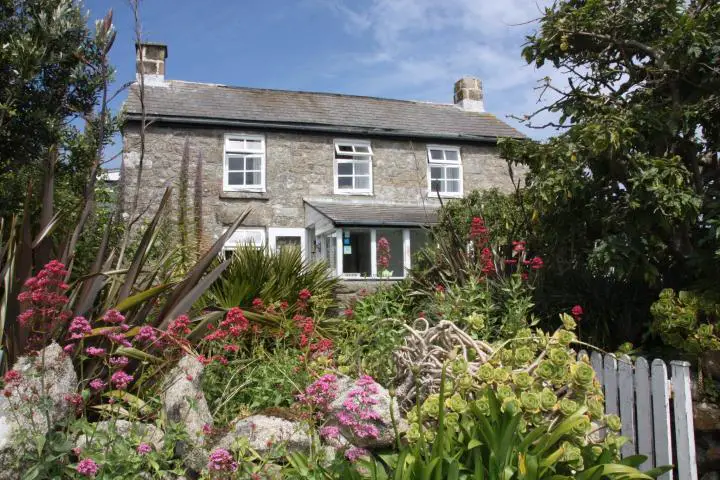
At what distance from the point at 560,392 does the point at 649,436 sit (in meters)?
0.80

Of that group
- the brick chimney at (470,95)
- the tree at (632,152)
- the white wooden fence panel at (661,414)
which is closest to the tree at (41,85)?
the tree at (632,152)

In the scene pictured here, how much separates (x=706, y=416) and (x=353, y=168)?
43.0 ft

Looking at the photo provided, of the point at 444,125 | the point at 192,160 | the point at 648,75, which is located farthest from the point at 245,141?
the point at 648,75

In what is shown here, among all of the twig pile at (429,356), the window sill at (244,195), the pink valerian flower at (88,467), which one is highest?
the window sill at (244,195)

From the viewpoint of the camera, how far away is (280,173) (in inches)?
604

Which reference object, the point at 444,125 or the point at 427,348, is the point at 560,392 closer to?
the point at 427,348

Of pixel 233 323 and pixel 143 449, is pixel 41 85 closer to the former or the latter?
pixel 233 323

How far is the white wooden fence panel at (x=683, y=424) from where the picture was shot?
3.23 metres

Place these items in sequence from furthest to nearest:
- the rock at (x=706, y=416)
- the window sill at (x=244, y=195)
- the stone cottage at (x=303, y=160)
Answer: the window sill at (x=244, y=195) → the stone cottage at (x=303, y=160) → the rock at (x=706, y=416)

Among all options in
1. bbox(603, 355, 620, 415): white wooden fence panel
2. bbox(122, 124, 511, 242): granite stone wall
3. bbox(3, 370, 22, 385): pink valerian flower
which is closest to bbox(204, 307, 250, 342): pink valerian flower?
bbox(3, 370, 22, 385): pink valerian flower

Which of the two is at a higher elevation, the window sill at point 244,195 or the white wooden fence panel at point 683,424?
the window sill at point 244,195

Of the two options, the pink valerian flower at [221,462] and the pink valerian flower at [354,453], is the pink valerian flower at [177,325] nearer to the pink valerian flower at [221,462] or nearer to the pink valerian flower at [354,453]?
the pink valerian flower at [221,462]

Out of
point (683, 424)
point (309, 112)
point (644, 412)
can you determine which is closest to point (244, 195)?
point (309, 112)

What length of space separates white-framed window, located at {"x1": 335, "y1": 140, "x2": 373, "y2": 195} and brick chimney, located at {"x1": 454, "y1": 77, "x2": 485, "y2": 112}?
507 centimetres
